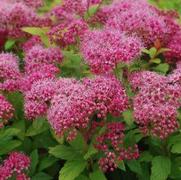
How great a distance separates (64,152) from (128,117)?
482 mm

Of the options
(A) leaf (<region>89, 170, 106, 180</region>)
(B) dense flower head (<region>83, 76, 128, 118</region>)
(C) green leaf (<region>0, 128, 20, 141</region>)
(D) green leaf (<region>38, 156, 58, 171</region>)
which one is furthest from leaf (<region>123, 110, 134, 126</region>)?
(C) green leaf (<region>0, 128, 20, 141</region>)

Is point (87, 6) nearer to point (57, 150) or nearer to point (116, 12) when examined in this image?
point (116, 12)

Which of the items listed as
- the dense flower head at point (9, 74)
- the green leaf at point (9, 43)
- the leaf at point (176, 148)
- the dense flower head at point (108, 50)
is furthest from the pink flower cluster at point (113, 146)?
the green leaf at point (9, 43)

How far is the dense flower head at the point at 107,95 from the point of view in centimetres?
301

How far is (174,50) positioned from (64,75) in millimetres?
878

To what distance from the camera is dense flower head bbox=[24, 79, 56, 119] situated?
315 cm

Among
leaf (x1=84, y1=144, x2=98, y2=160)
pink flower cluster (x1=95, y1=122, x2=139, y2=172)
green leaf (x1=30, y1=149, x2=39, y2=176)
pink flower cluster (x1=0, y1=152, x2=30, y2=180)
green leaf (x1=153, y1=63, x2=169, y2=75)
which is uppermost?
green leaf (x1=153, y1=63, x2=169, y2=75)

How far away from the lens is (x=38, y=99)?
10.5 ft

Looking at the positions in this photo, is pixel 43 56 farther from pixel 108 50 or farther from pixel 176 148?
pixel 176 148

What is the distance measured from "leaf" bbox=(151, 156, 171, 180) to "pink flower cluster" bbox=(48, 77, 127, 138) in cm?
46

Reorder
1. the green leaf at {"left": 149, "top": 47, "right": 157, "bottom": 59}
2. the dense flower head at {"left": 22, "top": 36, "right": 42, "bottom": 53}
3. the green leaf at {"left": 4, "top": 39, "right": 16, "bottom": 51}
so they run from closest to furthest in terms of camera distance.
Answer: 1. the green leaf at {"left": 149, "top": 47, "right": 157, "bottom": 59}
2. the dense flower head at {"left": 22, "top": 36, "right": 42, "bottom": 53}
3. the green leaf at {"left": 4, "top": 39, "right": 16, "bottom": 51}

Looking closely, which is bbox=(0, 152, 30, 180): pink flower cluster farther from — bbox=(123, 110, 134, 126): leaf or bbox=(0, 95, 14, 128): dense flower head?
bbox=(123, 110, 134, 126): leaf

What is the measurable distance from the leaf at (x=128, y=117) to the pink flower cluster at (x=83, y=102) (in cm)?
12

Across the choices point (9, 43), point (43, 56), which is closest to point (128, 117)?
point (43, 56)
